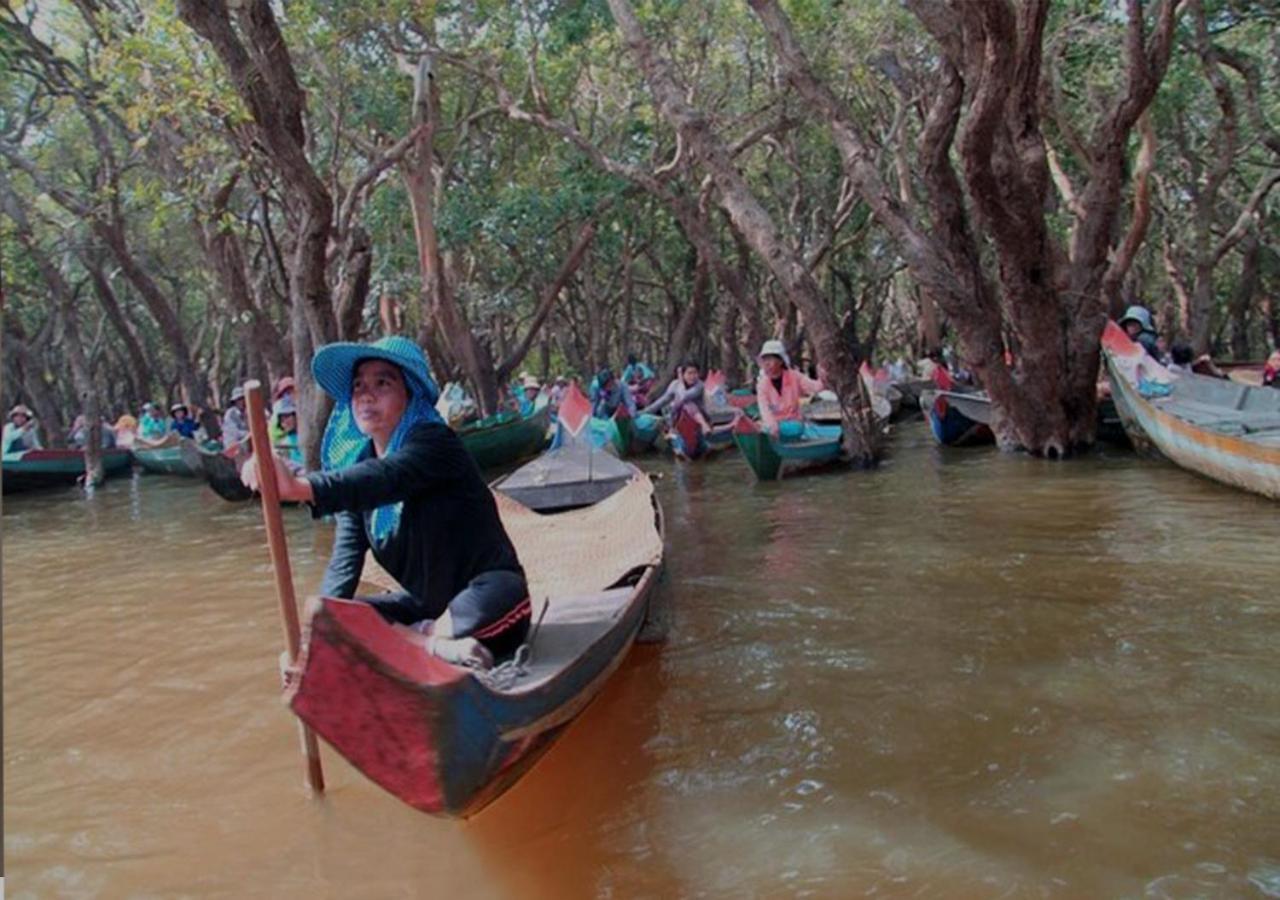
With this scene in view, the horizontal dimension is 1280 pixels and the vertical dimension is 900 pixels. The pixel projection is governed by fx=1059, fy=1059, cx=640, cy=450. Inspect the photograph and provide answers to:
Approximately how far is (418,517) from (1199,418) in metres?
8.25

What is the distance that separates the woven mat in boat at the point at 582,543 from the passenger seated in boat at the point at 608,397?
8185mm

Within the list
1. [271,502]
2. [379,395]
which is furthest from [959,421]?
[271,502]

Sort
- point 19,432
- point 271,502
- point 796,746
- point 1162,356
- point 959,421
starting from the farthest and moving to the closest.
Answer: point 19,432 < point 959,421 < point 1162,356 < point 796,746 < point 271,502

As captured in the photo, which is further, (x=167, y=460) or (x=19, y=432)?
(x=167, y=460)

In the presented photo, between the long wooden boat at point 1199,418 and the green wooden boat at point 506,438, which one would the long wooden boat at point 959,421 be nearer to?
the long wooden boat at point 1199,418

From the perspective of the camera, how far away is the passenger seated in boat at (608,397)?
1565cm

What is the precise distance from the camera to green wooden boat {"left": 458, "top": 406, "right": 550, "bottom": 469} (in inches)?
531

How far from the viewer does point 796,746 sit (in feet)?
13.3

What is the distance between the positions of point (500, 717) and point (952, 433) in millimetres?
11633

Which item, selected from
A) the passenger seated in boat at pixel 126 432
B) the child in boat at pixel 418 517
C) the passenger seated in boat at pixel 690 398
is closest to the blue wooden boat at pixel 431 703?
the child in boat at pixel 418 517

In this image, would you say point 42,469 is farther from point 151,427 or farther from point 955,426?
point 955,426

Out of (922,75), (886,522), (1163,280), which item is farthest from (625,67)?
(1163,280)

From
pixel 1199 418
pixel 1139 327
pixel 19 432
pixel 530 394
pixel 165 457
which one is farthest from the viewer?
pixel 530 394

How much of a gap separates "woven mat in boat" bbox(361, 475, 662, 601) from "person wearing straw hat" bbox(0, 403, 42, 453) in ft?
41.2
